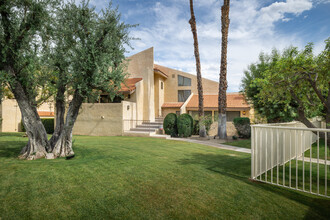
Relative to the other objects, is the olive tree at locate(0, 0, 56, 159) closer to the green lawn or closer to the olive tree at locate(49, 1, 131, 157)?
the olive tree at locate(49, 1, 131, 157)

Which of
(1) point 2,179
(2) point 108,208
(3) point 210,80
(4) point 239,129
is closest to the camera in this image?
(2) point 108,208

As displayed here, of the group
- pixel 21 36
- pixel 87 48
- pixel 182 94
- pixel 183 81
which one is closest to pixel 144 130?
pixel 182 94

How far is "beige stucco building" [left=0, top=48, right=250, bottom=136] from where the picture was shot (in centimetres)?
1833

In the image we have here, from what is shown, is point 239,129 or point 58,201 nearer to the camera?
point 58,201

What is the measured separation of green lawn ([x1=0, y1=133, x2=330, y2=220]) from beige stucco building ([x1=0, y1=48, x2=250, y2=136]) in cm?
996

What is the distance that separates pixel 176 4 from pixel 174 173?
16.4m

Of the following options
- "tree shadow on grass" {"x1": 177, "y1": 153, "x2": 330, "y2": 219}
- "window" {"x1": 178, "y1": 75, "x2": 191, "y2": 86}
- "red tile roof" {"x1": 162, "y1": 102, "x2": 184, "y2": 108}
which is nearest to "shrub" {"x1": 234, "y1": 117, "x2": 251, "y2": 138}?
"tree shadow on grass" {"x1": 177, "y1": 153, "x2": 330, "y2": 219}

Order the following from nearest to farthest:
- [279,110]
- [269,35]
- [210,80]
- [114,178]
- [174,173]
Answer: [114,178]
[174,173]
[279,110]
[269,35]
[210,80]

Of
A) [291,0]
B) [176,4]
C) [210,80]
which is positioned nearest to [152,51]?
[176,4]

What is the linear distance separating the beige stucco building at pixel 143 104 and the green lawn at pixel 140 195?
9.96 metres

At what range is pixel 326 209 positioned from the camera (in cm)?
398

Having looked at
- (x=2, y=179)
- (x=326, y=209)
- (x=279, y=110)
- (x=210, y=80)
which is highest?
(x=210, y=80)

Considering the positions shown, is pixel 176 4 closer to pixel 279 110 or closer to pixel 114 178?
pixel 279 110

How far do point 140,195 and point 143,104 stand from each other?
60.7 ft
